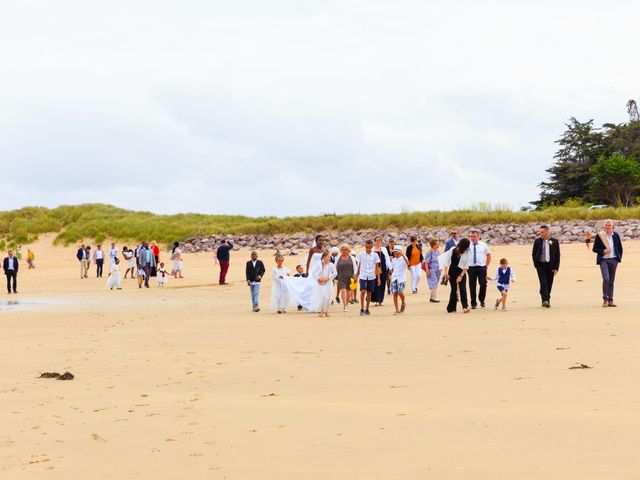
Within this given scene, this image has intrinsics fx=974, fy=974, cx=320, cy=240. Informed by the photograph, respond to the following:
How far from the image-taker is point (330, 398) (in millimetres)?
10133

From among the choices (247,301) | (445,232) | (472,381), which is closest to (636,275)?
(247,301)

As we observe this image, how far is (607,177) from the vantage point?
2820 inches

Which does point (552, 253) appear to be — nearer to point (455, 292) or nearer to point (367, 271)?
point (455, 292)

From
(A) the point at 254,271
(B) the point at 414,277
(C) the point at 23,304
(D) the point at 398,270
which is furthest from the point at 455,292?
(C) the point at 23,304

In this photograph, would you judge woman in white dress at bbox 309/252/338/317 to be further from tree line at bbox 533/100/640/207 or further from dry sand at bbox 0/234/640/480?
tree line at bbox 533/100/640/207

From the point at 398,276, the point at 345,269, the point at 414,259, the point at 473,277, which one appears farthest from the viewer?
the point at 414,259

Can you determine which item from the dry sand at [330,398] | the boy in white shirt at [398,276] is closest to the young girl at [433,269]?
the boy in white shirt at [398,276]

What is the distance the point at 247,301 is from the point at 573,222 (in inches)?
1088

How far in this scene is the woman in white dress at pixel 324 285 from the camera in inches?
854

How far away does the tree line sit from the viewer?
70913mm

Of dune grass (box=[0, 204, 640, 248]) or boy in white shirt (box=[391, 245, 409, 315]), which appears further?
dune grass (box=[0, 204, 640, 248])

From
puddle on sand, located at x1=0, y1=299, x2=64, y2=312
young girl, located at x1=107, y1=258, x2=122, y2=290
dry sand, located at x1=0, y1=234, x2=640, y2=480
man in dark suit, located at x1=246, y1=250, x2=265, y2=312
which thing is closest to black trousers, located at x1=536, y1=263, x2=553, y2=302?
dry sand, located at x1=0, y1=234, x2=640, y2=480

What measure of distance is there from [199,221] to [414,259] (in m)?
42.9

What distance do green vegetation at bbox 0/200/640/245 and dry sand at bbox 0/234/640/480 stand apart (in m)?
35.0
